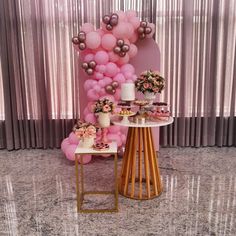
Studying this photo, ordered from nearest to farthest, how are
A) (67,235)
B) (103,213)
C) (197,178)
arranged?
(67,235)
(103,213)
(197,178)

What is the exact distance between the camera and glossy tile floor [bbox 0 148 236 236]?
217 cm

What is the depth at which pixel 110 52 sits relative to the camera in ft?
10.4

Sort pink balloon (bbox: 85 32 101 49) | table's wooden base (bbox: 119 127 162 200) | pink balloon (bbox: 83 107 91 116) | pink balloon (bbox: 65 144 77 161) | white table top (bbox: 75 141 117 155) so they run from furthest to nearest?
pink balloon (bbox: 83 107 91 116) → pink balloon (bbox: 65 144 77 161) → pink balloon (bbox: 85 32 101 49) → table's wooden base (bbox: 119 127 162 200) → white table top (bbox: 75 141 117 155)

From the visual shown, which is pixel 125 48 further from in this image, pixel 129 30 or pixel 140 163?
pixel 140 163

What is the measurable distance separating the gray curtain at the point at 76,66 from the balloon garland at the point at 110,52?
19.1 inches

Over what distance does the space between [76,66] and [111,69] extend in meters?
0.76

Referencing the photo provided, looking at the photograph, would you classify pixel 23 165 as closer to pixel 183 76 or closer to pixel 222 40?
pixel 183 76

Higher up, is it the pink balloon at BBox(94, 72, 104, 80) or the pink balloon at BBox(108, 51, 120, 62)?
the pink balloon at BBox(108, 51, 120, 62)

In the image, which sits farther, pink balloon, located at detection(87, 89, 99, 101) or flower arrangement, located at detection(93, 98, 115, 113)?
pink balloon, located at detection(87, 89, 99, 101)

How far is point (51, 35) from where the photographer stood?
3.75m

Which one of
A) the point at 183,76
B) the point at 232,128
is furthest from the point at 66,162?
the point at 232,128

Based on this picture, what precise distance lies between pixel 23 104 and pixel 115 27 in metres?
1.62

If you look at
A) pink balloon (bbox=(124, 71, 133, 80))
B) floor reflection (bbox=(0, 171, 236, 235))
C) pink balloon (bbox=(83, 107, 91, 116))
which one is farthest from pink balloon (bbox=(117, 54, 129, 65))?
floor reflection (bbox=(0, 171, 236, 235))

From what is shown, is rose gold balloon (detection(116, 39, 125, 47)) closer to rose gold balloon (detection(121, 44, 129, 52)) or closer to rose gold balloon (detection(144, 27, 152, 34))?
rose gold balloon (detection(121, 44, 129, 52))
